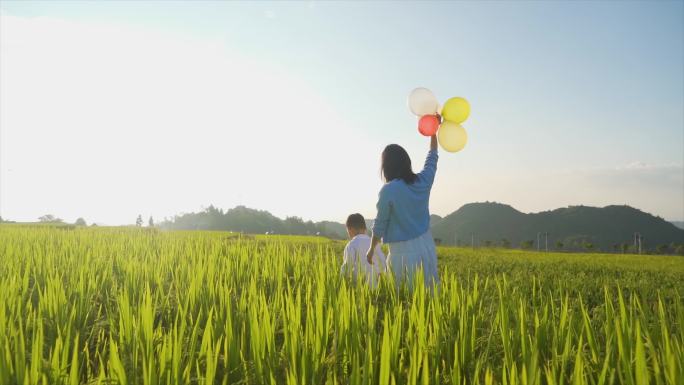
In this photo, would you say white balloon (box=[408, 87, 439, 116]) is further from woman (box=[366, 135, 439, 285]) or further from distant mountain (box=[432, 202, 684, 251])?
distant mountain (box=[432, 202, 684, 251])

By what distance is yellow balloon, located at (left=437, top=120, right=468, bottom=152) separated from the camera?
5082 mm

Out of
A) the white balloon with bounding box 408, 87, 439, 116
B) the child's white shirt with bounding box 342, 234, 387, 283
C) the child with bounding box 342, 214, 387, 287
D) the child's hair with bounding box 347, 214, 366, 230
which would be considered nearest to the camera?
the child with bounding box 342, 214, 387, 287

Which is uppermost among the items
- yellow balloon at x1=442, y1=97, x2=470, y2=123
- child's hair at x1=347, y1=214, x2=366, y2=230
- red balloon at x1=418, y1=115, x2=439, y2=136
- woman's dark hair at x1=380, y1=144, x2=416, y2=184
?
yellow balloon at x1=442, y1=97, x2=470, y2=123

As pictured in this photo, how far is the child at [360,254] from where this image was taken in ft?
13.7

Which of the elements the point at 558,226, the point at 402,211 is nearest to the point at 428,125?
the point at 402,211

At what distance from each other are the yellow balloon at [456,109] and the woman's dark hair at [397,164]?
995mm

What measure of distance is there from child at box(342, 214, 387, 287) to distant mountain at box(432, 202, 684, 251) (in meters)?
130

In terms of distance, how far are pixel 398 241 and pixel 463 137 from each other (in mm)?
1516

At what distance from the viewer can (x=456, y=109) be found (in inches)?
200

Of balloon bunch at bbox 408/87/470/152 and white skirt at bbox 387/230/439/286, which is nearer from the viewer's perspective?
white skirt at bbox 387/230/439/286

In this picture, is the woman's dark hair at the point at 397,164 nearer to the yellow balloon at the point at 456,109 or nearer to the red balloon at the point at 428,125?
the red balloon at the point at 428,125

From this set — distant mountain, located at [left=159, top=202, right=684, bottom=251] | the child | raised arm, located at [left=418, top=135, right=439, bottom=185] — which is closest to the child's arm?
the child

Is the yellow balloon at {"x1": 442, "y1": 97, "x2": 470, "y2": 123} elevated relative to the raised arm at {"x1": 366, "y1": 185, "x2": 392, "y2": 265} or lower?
elevated

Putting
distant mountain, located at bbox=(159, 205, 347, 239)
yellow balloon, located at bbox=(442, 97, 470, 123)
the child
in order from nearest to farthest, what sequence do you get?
the child → yellow balloon, located at bbox=(442, 97, 470, 123) → distant mountain, located at bbox=(159, 205, 347, 239)
